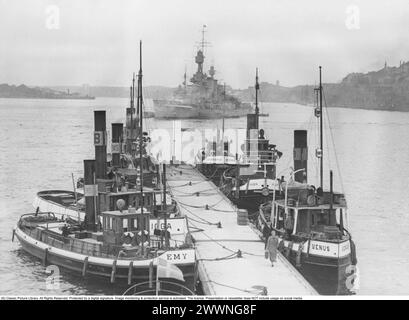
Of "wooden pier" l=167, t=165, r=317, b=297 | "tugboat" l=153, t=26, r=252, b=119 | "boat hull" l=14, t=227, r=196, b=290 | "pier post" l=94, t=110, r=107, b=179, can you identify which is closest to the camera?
"wooden pier" l=167, t=165, r=317, b=297

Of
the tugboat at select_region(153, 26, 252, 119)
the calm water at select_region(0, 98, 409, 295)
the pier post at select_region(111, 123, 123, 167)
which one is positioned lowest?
the calm water at select_region(0, 98, 409, 295)

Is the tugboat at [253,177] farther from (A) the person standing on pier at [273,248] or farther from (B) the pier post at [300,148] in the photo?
(A) the person standing on pier at [273,248]

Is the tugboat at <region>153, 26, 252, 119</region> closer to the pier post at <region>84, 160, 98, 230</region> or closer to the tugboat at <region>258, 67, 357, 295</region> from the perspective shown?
the pier post at <region>84, 160, 98, 230</region>

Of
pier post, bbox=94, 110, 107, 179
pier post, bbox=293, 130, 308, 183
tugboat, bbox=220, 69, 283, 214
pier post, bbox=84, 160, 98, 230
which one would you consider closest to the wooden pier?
tugboat, bbox=220, 69, 283, 214

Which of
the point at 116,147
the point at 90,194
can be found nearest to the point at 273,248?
the point at 90,194

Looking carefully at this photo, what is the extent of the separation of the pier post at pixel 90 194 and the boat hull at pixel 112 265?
254 cm

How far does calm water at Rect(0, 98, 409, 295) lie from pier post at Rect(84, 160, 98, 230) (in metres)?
3.56

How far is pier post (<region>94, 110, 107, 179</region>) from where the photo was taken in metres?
37.3

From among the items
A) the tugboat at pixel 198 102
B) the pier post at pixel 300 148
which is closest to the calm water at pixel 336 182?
the pier post at pixel 300 148

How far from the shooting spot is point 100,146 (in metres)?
38.2

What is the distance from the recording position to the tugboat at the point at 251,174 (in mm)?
50688
